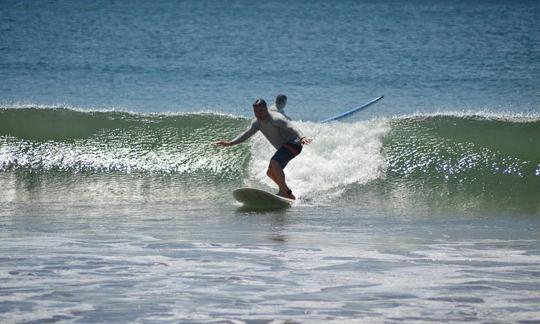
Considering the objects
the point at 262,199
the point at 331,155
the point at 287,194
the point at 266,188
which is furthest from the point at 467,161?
the point at 262,199

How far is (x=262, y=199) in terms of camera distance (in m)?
12.4

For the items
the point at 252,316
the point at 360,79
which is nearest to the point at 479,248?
the point at 252,316

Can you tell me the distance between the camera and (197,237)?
10.4m

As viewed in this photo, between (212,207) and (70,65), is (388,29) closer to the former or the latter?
(70,65)

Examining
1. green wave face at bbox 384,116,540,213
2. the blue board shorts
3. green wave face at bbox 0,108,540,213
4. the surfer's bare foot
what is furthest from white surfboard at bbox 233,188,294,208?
green wave face at bbox 384,116,540,213

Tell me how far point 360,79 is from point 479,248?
18468 millimetres

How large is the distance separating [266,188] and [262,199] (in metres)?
1.77

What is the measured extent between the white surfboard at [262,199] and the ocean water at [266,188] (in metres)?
0.25

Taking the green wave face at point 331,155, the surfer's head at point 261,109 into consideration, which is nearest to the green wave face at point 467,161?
the green wave face at point 331,155

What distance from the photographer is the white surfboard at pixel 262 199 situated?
12.4 m

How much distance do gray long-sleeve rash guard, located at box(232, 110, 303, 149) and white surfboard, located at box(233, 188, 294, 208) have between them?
619 millimetres

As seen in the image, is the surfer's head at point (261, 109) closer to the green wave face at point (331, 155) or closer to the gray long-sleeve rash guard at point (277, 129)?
the gray long-sleeve rash guard at point (277, 129)

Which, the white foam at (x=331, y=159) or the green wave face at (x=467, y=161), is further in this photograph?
the white foam at (x=331, y=159)

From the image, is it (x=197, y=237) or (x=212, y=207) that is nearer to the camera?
(x=197, y=237)
